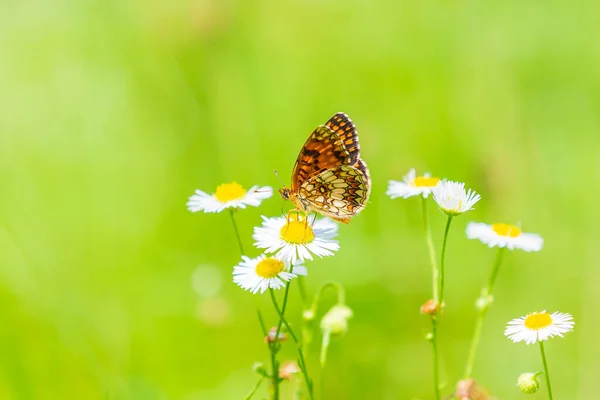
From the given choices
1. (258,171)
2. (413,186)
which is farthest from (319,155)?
(258,171)

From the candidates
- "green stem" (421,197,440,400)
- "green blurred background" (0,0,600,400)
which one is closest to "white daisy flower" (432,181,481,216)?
"green stem" (421,197,440,400)

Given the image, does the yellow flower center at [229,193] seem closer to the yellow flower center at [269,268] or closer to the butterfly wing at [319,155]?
the butterfly wing at [319,155]

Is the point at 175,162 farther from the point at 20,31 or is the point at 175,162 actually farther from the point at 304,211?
the point at 304,211

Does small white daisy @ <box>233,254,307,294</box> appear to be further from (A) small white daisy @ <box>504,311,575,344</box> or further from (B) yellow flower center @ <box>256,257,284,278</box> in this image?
(A) small white daisy @ <box>504,311,575,344</box>

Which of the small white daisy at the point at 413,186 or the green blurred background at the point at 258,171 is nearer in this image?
the small white daisy at the point at 413,186

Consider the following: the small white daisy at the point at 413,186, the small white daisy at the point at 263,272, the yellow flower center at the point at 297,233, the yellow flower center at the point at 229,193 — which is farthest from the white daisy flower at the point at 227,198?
the small white daisy at the point at 413,186

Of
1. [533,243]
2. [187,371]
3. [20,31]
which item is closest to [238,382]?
[187,371]
